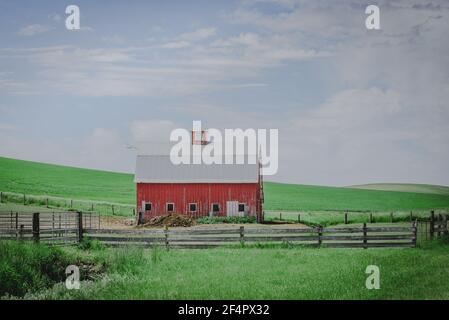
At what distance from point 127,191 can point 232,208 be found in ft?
93.0

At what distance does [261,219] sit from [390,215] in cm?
797

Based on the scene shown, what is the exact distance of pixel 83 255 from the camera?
1988cm

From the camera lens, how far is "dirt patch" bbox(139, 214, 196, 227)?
1404 inches

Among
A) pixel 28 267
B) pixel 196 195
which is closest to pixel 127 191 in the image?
pixel 196 195

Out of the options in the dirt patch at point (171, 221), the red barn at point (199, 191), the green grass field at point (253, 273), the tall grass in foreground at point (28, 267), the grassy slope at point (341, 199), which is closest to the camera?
the green grass field at point (253, 273)

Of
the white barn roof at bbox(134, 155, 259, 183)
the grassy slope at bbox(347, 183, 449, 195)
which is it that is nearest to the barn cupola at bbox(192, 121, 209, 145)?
the white barn roof at bbox(134, 155, 259, 183)

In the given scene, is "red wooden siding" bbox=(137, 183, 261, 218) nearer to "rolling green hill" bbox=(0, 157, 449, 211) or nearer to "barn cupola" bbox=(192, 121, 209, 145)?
"barn cupola" bbox=(192, 121, 209, 145)

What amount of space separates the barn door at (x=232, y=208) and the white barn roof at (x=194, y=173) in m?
1.39

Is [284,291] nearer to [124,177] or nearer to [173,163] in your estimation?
[173,163]

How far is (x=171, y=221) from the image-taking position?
118 ft

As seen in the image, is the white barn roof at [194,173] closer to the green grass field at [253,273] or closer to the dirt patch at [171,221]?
the dirt patch at [171,221]

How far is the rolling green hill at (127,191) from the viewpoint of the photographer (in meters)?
56.9

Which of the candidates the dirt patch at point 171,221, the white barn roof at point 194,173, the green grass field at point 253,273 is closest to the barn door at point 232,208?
the white barn roof at point 194,173
